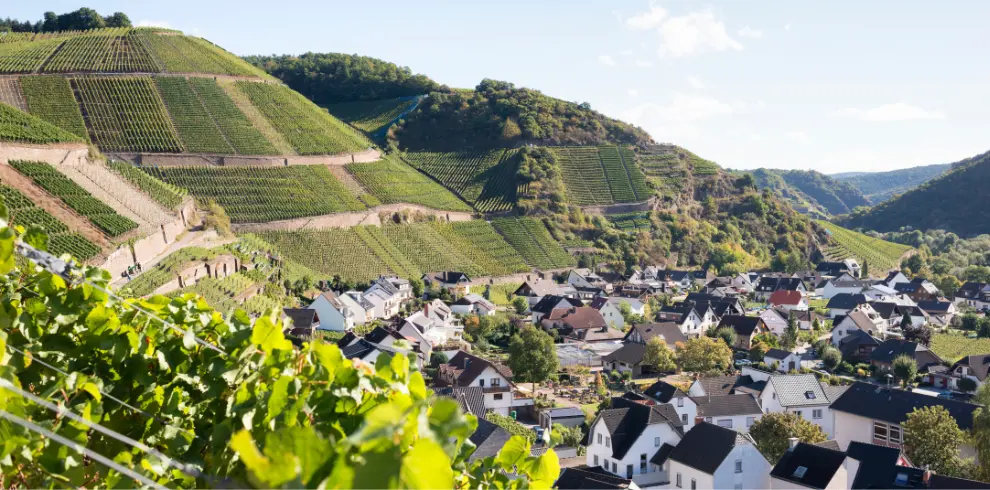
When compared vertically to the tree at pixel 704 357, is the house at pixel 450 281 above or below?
above

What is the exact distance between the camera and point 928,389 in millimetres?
38469

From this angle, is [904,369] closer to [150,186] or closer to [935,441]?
[935,441]

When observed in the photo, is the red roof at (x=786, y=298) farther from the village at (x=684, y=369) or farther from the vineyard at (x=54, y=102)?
the vineyard at (x=54, y=102)

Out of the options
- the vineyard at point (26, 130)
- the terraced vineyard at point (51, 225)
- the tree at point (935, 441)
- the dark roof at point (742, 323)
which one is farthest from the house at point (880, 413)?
the vineyard at point (26, 130)

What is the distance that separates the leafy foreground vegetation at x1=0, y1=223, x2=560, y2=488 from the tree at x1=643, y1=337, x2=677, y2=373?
3722 cm

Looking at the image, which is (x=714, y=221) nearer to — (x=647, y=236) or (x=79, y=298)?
(x=647, y=236)

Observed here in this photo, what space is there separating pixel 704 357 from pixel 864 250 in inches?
2631

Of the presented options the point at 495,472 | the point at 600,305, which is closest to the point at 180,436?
the point at 495,472

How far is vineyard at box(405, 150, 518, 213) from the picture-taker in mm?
81750

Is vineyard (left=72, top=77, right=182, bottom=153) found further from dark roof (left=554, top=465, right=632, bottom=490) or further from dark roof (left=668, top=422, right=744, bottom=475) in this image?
dark roof (left=554, top=465, right=632, bottom=490)

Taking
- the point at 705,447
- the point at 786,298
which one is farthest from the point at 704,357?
the point at 786,298

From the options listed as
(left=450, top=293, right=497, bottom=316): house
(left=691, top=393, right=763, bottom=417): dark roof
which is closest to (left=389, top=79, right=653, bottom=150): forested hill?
(left=450, top=293, right=497, bottom=316): house

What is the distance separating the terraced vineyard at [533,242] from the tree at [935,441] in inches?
1839

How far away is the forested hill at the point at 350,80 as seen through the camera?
375 ft
